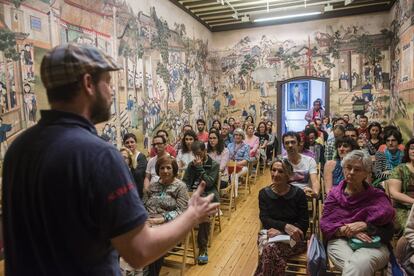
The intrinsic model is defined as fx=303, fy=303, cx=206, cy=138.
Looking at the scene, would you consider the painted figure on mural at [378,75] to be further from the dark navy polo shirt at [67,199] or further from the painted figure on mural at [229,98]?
the dark navy polo shirt at [67,199]

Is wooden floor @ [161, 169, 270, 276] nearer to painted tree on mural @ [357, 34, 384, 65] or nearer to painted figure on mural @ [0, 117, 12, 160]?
painted figure on mural @ [0, 117, 12, 160]

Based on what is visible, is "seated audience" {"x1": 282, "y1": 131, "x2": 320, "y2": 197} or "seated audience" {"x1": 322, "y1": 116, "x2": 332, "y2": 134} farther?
"seated audience" {"x1": 322, "y1": 116, "x2": 332, "y2": 134}

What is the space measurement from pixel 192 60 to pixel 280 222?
7.11 meters

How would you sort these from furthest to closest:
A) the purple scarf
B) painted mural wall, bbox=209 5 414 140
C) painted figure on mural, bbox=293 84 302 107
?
1. painted figure on mural, bbox=293 84 302 107
2. painted mural wall, bbox=209 5 414 140
3. the purple scarf

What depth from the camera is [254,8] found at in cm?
887

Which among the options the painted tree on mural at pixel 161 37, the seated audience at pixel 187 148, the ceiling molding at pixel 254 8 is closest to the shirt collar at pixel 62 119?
the seated audience at pixel 187 148

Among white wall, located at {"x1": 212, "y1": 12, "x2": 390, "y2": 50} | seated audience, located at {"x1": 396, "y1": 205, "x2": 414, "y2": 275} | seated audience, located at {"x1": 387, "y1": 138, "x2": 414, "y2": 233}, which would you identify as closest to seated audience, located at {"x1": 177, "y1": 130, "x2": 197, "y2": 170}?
seated audience, located at {"x1": 387, "y1": 138, "x2": 414, "y2": 233}

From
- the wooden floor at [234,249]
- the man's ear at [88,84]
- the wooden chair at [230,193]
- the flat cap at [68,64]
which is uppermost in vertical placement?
the flat cap at [68,64]

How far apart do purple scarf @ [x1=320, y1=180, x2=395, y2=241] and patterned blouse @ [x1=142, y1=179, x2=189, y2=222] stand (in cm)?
146

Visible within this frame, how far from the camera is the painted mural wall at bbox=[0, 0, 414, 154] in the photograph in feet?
12.8

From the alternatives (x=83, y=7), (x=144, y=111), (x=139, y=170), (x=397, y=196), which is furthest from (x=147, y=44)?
(x=397, y=196)

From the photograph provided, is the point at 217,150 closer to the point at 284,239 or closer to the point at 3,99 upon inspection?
the point at 284,239

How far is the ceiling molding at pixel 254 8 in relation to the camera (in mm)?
8297

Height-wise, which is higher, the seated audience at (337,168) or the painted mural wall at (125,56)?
the painted mural wall at (125,56)
